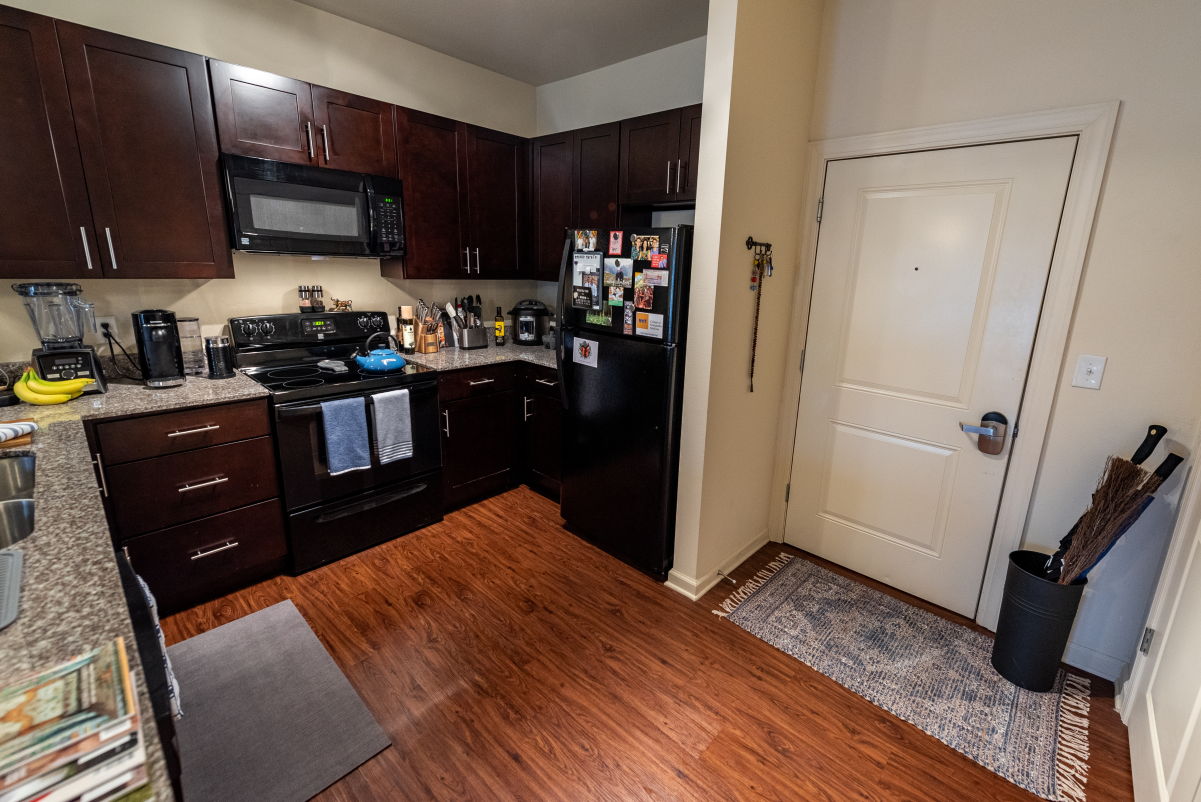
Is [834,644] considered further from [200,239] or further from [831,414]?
[200,239]

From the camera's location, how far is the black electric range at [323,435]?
238 cm

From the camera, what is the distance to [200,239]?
231 cm

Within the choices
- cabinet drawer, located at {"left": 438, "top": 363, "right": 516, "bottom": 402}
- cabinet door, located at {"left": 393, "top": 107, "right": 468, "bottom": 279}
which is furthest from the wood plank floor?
cabinet door, located at {"left": 393, "top": 107, "right": 468, "bottom": 279}

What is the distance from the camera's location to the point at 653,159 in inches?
111

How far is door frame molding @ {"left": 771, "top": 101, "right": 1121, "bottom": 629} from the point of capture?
1.80 metres

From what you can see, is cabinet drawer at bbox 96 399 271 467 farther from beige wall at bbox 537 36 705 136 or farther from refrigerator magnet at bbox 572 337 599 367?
beige wall at bbox 537 36 705 136

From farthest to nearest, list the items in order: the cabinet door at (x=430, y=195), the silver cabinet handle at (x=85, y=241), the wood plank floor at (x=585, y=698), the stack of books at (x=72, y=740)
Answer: the cabinet door at (x=430, y=195) → the silver cabinet handle at (x=85, y=241) → the wood plank floor at (x=585, y=698) → the stack of books at (x=72, y=740)

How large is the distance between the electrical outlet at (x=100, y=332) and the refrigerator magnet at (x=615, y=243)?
2257 mm

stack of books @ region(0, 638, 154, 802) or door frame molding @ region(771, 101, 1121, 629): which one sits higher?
door frame molding @ region(771, 101, 1121, 629)

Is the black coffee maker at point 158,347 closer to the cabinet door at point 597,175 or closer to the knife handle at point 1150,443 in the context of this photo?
the cabinet door at point 597,175

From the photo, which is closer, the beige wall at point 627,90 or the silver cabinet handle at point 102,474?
the silver cabinet handle at point 102,474

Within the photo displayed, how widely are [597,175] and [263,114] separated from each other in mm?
1673

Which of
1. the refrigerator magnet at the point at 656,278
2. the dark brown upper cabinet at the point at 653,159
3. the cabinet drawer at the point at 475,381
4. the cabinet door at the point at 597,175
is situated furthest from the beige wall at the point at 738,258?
the cabinet drawer at the point at 475,381

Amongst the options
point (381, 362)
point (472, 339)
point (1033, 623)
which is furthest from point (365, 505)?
point (1033, 623)
